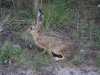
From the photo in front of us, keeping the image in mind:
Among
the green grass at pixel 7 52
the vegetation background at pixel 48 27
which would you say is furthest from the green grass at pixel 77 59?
the green grass at pixel 7 52

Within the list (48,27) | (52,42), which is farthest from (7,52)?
(48,27)

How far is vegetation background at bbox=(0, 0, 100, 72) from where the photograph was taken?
607 cm

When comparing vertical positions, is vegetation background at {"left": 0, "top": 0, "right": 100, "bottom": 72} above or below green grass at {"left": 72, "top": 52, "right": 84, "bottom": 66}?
above

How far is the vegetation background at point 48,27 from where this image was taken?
6066 millimetres

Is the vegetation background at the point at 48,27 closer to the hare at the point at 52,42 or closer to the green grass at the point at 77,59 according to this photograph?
the green grass at the point at 77,59

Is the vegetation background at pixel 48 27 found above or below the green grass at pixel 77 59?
above

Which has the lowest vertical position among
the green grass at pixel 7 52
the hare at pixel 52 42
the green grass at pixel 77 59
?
the green grass at pixel 77 59

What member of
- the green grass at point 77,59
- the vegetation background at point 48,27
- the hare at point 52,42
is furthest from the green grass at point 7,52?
the green grass at point 77,59

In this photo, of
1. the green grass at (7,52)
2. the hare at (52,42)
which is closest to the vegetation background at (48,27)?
the green grass at (7,52)

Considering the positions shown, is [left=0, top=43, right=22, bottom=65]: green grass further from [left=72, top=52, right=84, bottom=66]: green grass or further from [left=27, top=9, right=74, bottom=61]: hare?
[left=72, top=52, right=84, bottom=66]: green grass

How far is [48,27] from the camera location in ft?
22.6

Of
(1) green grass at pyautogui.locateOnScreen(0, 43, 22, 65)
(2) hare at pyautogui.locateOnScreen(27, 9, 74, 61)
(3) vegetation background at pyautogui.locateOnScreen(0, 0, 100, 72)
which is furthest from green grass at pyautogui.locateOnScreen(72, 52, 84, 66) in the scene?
(1) green grass at pyautogui.locateOnScreen(0, 43, 22, 65)

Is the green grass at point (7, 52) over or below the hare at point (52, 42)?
below

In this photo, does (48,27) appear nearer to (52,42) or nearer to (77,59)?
(52,42)
